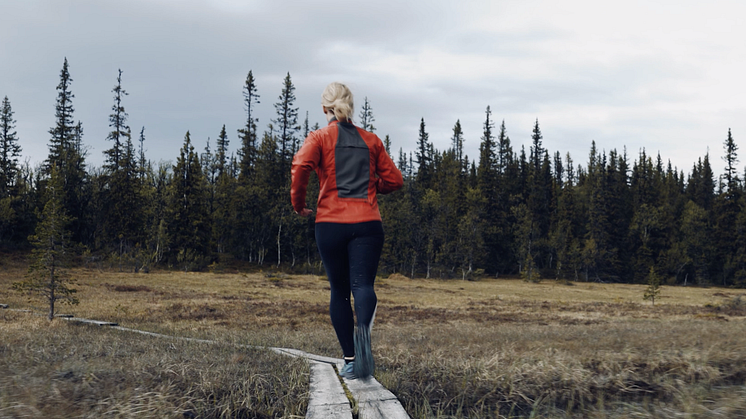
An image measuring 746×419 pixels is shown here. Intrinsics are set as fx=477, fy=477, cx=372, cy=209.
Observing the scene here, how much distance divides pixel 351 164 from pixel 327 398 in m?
1.71

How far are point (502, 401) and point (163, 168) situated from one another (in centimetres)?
6292

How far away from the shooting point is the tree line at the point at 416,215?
4816 centimetres

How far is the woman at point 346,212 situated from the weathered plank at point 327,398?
0.19m

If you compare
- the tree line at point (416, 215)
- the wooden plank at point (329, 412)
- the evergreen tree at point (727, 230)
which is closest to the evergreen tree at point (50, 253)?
the wooden plank at point (329, 412)

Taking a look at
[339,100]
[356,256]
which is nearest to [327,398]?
[356,256]

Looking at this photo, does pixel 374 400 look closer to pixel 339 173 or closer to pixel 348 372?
pixel 348 372

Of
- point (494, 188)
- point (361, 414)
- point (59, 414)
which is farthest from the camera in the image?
point (494, 188)

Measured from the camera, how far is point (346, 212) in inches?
142

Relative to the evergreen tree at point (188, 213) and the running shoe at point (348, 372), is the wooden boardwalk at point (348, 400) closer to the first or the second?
the running shoe at point (348, 372)

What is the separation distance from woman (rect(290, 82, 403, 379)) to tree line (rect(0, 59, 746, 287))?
38513 mm

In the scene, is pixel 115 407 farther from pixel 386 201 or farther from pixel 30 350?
pixel 386 201

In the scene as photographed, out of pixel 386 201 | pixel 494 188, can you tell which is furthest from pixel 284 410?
pixel 494 188

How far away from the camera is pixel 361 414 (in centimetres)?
252

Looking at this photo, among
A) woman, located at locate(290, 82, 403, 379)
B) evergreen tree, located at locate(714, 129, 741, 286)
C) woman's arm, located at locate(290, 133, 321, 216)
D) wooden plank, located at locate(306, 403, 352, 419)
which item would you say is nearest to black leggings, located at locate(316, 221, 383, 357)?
woman, located at locate(290, 82, 403, 379)
